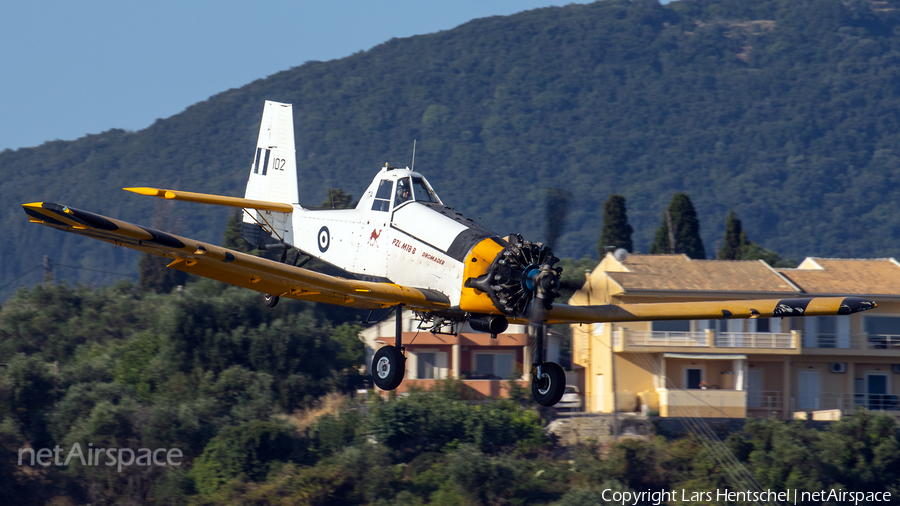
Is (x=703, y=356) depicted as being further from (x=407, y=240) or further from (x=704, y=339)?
(x=407, y=240)

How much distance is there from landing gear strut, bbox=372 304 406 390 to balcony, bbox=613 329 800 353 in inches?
1382

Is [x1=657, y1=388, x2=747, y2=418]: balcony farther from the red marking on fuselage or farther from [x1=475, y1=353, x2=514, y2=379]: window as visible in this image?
the red marking on fuselage

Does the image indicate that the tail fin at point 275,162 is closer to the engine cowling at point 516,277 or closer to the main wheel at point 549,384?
the engine cowling at point 516,277

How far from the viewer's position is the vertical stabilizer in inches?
922

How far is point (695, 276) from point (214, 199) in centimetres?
3940

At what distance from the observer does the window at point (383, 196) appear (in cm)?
2012

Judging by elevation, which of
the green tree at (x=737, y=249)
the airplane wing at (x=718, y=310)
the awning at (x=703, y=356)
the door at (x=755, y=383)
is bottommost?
the door at (x=755, y=383)

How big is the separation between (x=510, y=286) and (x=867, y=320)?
44.6 metres

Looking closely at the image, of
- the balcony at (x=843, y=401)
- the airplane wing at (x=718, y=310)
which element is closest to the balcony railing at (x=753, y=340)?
the balcony at (x=843, y=401)

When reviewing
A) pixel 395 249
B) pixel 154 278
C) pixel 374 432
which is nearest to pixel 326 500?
pixel 374 432

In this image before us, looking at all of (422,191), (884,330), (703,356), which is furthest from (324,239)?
(884,330)

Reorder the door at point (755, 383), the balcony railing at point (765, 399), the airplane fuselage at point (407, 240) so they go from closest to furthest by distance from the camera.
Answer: the airplane fuselage at point (407, 240) < the balcony railing at point (765, 399) < the door at point (755, 383)

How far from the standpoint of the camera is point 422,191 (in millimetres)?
20031

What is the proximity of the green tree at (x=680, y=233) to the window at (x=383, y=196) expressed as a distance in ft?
234
